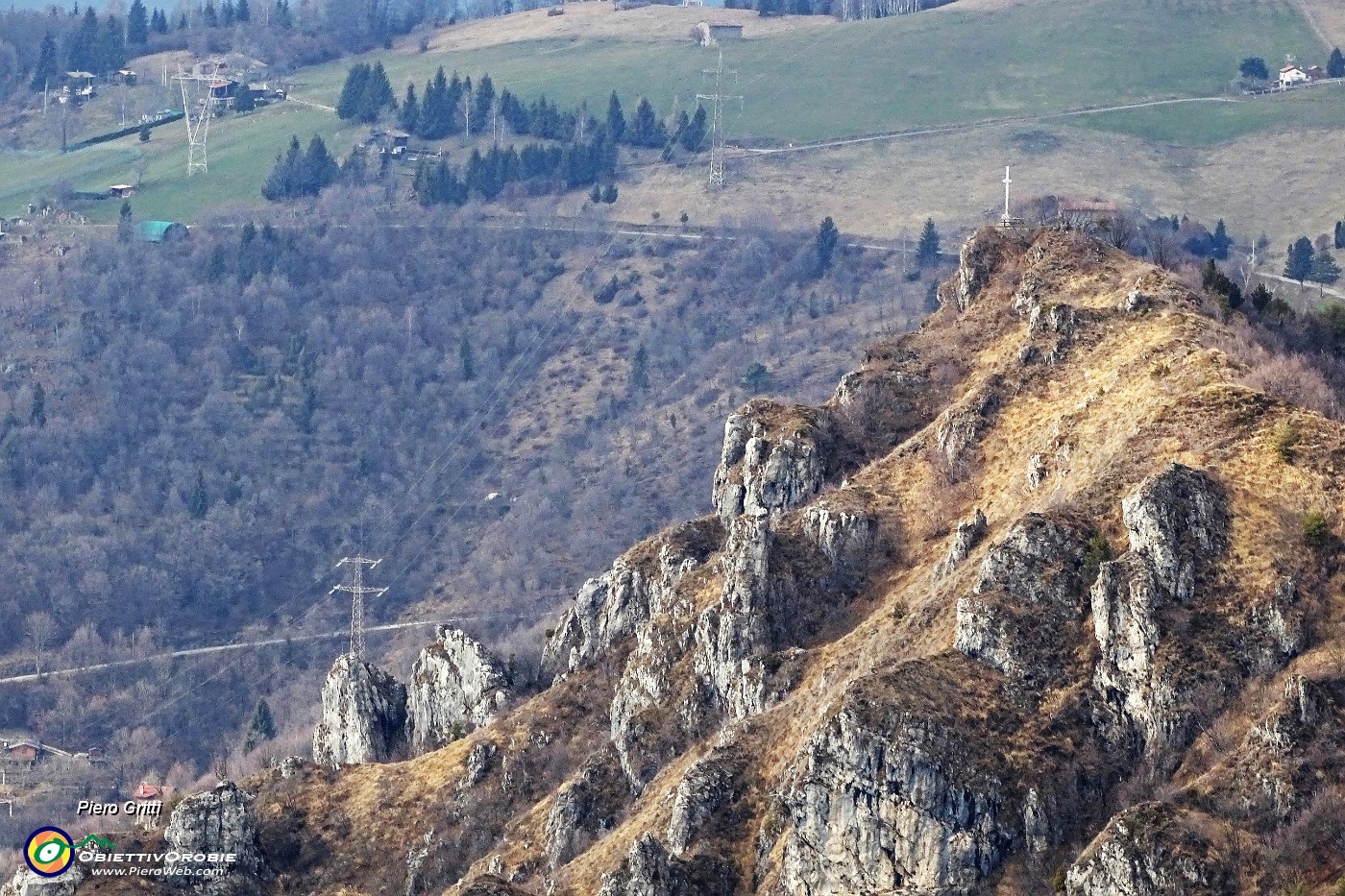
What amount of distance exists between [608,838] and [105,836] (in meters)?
22.2

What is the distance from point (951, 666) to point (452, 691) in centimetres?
3401

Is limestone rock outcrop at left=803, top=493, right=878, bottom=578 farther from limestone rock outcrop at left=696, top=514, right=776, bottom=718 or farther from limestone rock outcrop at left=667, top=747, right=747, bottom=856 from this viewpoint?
limestone rock outcrop at left=667, top=747, right=747, bottom=856

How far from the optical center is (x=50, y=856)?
10662 cm

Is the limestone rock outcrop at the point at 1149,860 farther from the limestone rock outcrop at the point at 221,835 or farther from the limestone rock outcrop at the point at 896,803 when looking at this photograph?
the limestone rock outcrop at the point at 221,835

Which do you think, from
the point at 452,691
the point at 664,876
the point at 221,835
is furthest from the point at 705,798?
the point at 452,691

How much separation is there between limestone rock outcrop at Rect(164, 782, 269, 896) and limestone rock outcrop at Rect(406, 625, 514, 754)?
12269 mm

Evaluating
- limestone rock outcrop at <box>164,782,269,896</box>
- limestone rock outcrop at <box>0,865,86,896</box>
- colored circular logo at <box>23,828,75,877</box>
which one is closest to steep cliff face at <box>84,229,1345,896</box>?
limestone rock outcrop at <box>164,782,269,896</box>

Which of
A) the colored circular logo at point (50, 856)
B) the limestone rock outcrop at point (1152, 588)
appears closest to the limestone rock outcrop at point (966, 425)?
the limestone rock outcrop at point (1152, 588)

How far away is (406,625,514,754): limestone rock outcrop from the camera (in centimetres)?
12300

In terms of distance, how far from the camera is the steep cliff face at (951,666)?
9050 centimetres

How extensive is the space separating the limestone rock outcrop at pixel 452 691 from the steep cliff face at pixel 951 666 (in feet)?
0.85

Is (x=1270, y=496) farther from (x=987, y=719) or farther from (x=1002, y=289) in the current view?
(x=1002, y=289)

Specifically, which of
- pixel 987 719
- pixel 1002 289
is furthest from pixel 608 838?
pixel 1002 289

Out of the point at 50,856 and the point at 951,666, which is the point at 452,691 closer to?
the point at 50,856
